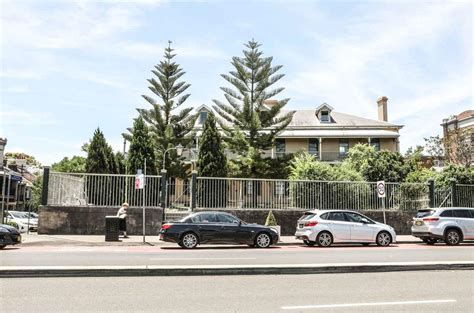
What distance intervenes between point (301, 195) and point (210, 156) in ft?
35.4

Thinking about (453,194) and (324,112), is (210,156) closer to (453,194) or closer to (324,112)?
(453,194)

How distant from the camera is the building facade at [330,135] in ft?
152

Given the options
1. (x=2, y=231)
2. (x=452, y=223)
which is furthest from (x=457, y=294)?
(x=2, y=231)

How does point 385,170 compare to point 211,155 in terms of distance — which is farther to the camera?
point 211,155

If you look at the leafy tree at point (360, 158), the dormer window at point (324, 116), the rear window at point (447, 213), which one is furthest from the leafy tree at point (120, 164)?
the rear window at point (447, 213)

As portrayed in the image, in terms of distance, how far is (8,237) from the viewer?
48.3 feet

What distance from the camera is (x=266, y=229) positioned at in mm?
16703

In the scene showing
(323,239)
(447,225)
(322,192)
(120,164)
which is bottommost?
(323,239)

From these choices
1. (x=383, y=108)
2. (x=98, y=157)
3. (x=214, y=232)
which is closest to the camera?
(x=214, y=232)

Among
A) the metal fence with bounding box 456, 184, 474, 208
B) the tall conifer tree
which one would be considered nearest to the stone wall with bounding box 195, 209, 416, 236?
the metal fence with bounding box 456, 184, 474, 208

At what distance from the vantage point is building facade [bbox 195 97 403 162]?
152 ft

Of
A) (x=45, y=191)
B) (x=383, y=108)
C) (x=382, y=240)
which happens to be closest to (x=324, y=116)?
(x=383, y=108)

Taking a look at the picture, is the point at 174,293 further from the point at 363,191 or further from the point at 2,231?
the point at 363,191

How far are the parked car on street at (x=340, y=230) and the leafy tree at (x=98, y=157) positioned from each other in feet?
61.8
